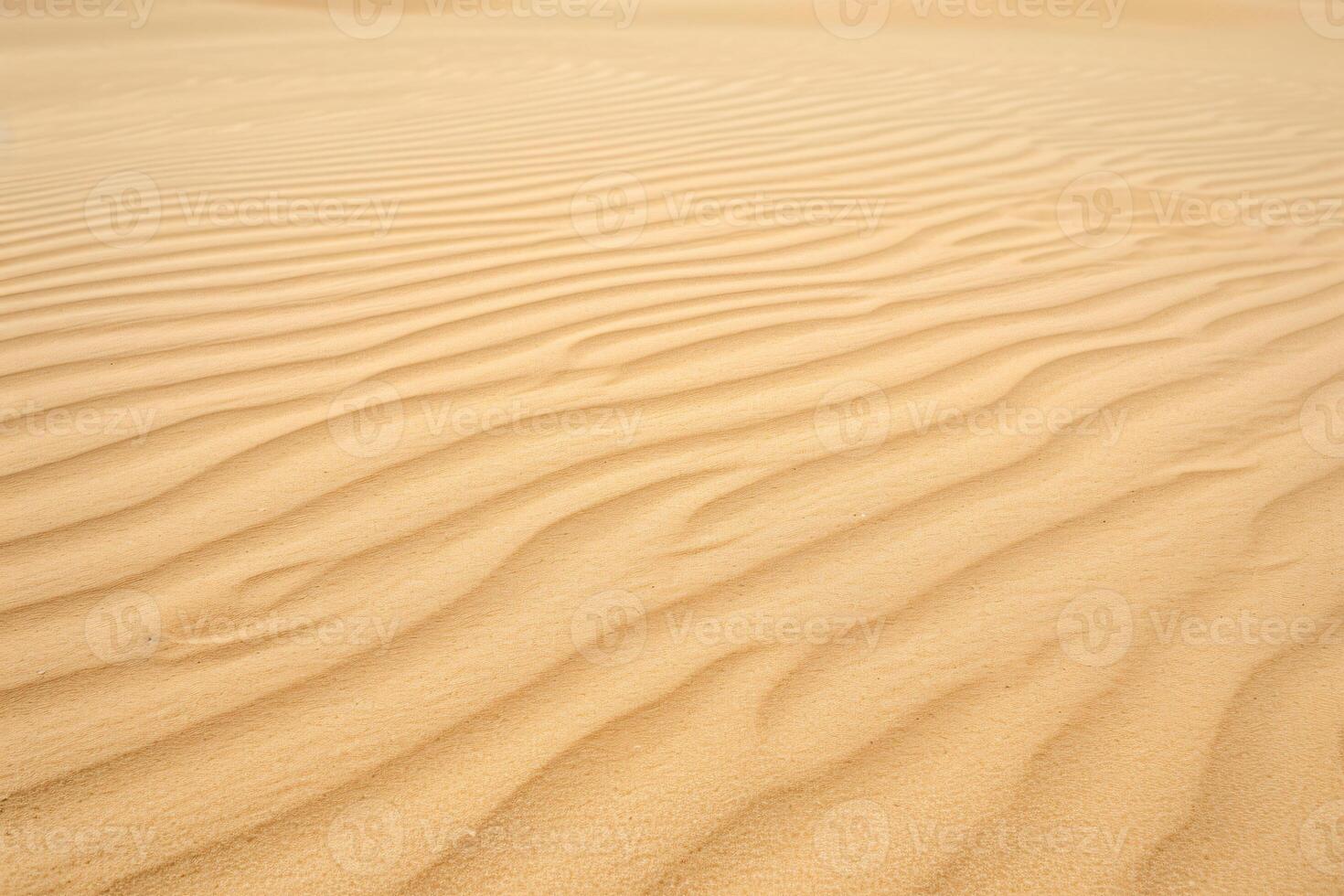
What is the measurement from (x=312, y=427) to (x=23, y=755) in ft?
2.91

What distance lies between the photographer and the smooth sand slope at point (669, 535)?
1.23 m

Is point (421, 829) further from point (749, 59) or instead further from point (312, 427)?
point (749, 59)

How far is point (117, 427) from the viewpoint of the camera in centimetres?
206

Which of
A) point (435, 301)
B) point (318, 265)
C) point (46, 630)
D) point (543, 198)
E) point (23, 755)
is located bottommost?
point (23, 755)

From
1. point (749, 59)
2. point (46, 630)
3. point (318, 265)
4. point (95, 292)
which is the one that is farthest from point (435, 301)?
point (749, 59)

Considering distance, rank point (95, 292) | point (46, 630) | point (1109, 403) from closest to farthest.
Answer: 1. point (46, 630)
2. point (1109, 403)
3. point (95, 292)

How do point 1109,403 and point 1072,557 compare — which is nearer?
point 1072,557

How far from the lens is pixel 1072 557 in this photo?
67.4 inches

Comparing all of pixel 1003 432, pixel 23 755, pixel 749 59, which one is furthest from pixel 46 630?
pixel 749 59

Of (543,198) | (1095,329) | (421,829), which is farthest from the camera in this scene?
(543,198)

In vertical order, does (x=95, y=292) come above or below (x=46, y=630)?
above

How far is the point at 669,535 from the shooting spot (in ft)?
5.76

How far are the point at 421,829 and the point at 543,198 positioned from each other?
2.80 m

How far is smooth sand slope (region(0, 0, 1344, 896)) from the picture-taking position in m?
1.23
